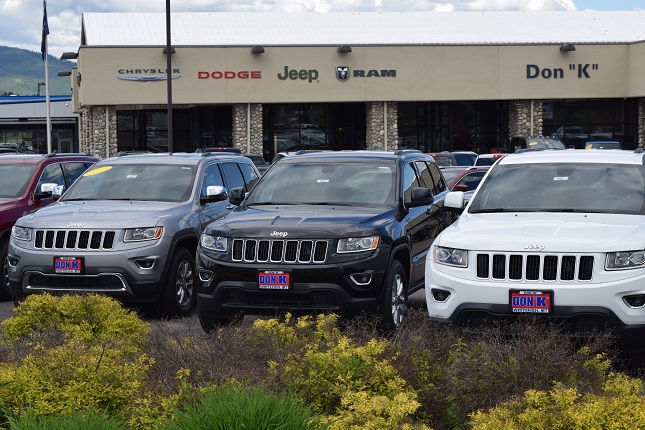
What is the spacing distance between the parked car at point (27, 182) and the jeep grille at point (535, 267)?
7708 mm

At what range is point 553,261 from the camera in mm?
8414

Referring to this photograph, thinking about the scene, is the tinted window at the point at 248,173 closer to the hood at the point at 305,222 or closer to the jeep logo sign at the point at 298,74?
the hood at the point at 305,222

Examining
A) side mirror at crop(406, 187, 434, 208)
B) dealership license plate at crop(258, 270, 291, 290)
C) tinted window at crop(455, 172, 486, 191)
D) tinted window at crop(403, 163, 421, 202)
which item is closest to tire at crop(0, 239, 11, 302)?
dealership license plate at crop(258, 270, 291, 290)

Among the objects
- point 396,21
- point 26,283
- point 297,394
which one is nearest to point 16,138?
point 396,21

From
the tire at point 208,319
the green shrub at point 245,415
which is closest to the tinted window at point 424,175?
the tire at point 208,319

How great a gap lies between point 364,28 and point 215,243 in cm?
4886

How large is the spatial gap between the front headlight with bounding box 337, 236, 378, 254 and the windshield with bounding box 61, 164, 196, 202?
11.6 feet

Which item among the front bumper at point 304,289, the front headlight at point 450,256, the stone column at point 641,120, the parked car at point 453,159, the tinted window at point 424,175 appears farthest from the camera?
the stone column at point 641,120

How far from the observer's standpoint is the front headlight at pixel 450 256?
8.80 m

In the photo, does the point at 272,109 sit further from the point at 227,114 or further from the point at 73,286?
the point at 73,286

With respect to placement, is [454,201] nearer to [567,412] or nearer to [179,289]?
[179,289]

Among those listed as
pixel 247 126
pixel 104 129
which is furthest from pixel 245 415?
pixel 104 129

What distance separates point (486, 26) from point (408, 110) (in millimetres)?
7329

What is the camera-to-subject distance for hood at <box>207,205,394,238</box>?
33.6 ft
